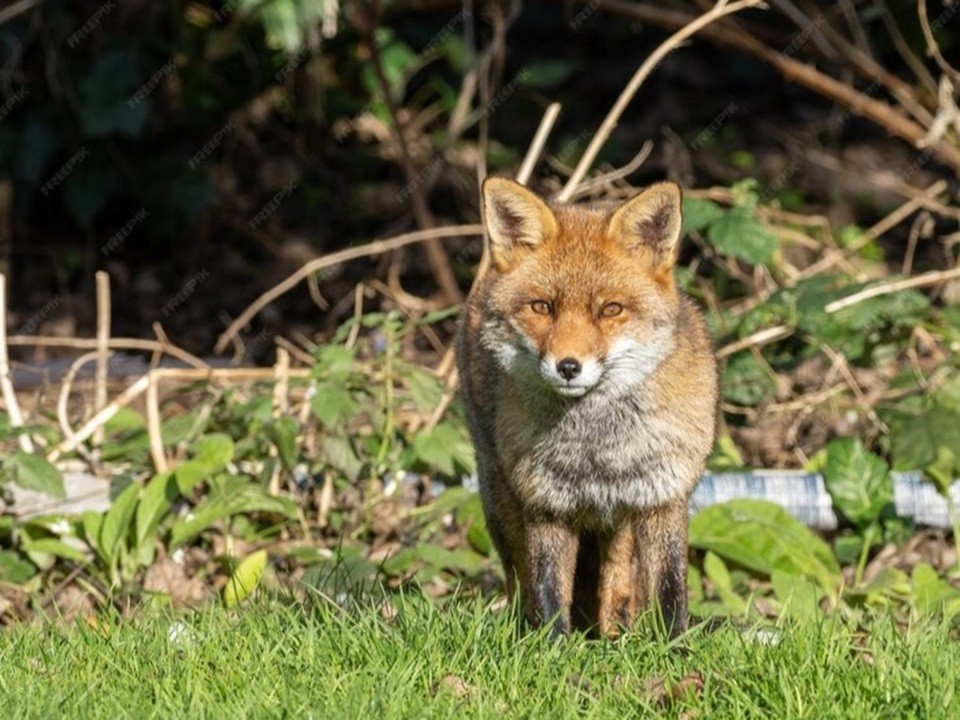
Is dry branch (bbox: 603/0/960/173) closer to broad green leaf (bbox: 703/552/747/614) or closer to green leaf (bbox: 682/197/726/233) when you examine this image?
green leaf (bbox: 682/197/726/233)

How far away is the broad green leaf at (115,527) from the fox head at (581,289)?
2.29m

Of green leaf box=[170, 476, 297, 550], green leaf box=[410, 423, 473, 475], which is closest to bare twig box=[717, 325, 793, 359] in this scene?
green leaf box=[410, 423, 473, 475]

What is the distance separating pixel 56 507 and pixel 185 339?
11.6 feet

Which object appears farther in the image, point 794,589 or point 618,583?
point 794,589

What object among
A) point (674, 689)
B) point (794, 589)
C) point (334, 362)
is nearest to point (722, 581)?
point (794, 589)

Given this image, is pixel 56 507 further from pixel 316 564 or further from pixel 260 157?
pixel 260 157

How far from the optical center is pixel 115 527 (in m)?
6.51

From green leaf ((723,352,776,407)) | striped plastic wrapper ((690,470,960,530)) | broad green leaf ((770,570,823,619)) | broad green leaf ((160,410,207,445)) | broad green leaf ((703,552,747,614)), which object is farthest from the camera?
green leaf ((723,352,776,407))

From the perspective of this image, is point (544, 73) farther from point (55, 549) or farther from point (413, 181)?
point (55, 549)

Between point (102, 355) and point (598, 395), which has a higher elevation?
point (598, 395)

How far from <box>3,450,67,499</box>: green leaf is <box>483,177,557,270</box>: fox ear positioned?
255 centimetres

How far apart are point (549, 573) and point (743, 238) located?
3.10 m

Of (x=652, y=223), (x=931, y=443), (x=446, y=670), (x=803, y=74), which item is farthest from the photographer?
(x=803, y=74)

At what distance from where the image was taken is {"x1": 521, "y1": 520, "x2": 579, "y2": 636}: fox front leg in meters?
4.77
